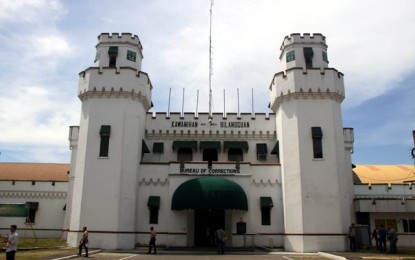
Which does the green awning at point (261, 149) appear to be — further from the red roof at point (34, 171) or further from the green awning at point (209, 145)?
the red roof at point (34, 171)

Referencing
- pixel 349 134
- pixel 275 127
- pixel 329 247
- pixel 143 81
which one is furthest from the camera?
pixel 349 134

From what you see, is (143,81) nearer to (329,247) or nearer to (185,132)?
(185,132)

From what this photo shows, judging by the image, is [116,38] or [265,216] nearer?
[265,216]

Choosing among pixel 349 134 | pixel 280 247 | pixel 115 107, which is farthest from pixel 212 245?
pixel 349 134

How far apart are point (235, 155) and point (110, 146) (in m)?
11.8

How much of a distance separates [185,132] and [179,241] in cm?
1041

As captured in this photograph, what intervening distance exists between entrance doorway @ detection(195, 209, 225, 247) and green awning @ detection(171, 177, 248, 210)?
2.70 metres

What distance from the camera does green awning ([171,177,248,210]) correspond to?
28.2m

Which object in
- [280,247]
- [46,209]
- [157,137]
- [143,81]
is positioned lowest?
[280,247]

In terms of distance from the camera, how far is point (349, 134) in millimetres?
38219

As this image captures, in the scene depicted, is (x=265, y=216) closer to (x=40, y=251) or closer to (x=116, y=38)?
(x=40, y=251)

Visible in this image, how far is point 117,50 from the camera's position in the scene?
3362cm

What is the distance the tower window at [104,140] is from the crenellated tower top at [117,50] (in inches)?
252

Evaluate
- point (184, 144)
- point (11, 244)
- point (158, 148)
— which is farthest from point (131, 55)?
point (11, 244)
